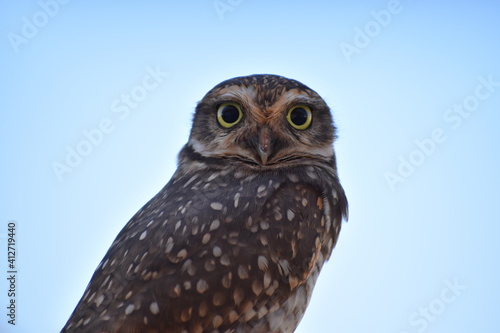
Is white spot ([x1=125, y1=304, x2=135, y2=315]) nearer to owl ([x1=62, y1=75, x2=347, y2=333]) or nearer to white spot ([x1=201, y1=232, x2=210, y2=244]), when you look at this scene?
owl ([x1=62, y1=75, x2=347, y2=333])

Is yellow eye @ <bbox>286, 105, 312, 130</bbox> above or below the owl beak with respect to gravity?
above

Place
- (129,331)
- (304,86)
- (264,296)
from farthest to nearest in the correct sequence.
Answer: (304,86) → (264,296) → (129,331)

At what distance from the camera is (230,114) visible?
3.73 metres

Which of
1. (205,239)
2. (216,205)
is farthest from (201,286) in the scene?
(216,205)

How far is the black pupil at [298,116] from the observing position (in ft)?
12.2

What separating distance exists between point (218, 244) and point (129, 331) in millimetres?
605

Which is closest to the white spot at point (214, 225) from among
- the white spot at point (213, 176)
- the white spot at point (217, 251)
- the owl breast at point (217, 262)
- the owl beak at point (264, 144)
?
the owl breast at point (217, 262)

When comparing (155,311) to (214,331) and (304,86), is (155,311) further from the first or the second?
(304,86)

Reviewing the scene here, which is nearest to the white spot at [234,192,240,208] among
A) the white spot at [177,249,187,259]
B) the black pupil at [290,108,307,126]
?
the white spot at [177,249,187,259]

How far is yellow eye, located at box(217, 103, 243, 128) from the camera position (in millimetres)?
3684

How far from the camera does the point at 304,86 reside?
3828mm

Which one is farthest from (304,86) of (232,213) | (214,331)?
(214,331)

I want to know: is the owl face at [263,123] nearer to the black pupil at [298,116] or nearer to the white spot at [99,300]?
the black pupil at [298,116]

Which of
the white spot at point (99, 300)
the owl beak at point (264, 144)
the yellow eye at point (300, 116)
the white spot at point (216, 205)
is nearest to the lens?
the white spot at point (99, 300)
